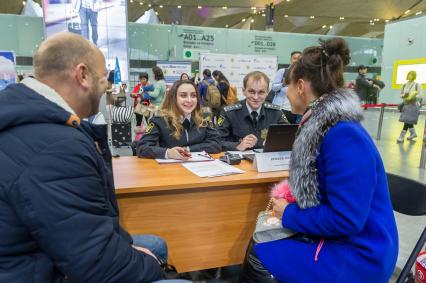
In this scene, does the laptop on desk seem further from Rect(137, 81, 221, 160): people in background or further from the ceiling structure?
the ceiling structure

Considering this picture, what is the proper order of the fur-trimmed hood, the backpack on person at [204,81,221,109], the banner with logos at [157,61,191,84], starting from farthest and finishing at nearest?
the banner with logos at [157,61,191,84] < the backpack on person at [204,81,221,109] < the fur-trimmed hood

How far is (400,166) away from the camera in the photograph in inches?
166

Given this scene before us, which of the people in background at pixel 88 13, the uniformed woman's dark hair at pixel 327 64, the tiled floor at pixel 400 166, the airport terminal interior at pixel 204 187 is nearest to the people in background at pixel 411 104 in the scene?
the tiled floor at pixel 400 166

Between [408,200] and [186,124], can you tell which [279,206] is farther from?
[186,124]

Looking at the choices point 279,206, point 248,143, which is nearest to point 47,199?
point 279,206

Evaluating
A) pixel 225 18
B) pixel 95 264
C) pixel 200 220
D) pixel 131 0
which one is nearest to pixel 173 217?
pixel 200 220

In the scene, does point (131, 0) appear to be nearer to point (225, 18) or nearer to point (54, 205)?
point (225, 18)

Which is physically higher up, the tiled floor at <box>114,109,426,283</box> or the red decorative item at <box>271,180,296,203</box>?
the red decorative item at <box>271,180,296,203</box>

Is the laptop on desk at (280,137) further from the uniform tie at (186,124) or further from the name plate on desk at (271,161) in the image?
the uniform tie at (186,124)

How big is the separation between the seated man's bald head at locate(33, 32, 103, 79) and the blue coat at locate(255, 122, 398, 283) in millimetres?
795

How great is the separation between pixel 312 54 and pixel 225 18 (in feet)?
46.5

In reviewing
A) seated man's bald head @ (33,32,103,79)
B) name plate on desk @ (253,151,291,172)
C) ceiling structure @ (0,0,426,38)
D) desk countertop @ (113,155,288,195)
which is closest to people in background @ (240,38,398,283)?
desk countertop @ (113,155,288,195)

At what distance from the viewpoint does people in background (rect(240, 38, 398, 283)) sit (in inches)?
37.9

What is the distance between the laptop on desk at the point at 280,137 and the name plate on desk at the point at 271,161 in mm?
27
